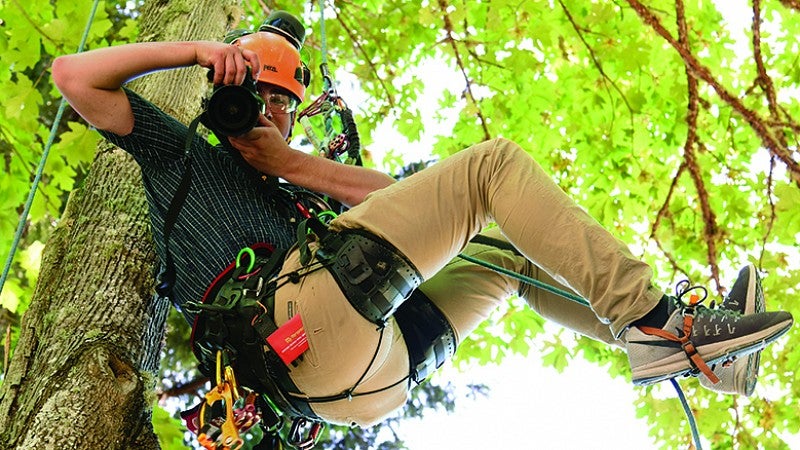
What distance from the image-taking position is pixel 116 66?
2.01m

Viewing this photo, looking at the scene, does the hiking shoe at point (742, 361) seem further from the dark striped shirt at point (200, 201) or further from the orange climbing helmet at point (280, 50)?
the orange climbing helmet at point (280, 50)

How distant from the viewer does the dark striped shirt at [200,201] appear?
84.7 inches

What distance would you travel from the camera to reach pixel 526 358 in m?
4.43

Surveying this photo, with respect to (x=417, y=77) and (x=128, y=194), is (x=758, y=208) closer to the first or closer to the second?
(x=417, y=77)

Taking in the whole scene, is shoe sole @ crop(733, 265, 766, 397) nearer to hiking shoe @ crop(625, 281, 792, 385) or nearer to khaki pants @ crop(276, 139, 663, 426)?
hiking shoe @ crop(625, 281, 792, 385)

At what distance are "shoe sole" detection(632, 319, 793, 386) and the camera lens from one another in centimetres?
116

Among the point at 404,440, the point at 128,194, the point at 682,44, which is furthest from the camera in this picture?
the point at 404,440

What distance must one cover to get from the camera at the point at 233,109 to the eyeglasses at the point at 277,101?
523 millimetres

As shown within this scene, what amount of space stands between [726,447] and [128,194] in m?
3.39

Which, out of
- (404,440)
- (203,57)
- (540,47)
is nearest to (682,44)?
(540,47)

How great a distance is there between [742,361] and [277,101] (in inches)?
63.3

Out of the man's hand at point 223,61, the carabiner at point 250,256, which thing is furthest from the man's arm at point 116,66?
the carabiner at point 250,256

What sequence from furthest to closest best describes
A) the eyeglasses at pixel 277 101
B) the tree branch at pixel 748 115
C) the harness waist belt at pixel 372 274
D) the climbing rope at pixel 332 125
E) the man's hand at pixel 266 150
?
1. the tree branch at pixel 748 115
2. the climbing rope at pixel 332 125
3. the eyeglasses at pixel 277 101
4. the man's hand at pixel 266 150
5. the harness waist belt at pixel 372 274

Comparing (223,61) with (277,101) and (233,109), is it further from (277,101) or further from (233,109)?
(277,101)
